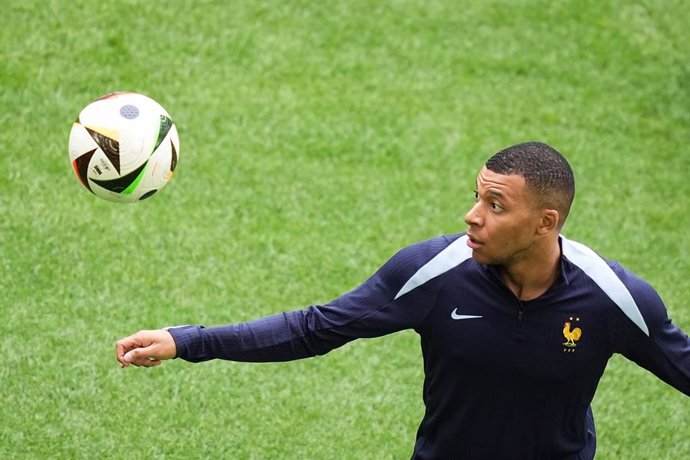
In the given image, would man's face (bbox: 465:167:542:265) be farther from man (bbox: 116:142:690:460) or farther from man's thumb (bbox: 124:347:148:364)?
man's thumb (bbox: 124:347:148:364)

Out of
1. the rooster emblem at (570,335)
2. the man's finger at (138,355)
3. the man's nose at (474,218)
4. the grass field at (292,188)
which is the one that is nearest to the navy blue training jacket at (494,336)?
the rooster emblem at (570,335)

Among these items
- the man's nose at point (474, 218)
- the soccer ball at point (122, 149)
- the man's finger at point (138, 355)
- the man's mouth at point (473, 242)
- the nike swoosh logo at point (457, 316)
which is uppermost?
the soccer ball at point (122, 149)

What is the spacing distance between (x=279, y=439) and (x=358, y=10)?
19.3ft

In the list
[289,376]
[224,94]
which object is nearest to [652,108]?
[224,94]

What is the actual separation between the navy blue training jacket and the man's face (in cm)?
17

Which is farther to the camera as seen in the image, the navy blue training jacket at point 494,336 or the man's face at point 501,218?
the navy blue training jacket at point 494,336

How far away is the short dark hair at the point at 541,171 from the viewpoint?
4.64m

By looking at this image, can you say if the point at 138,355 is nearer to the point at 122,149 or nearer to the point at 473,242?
the point at 473,242

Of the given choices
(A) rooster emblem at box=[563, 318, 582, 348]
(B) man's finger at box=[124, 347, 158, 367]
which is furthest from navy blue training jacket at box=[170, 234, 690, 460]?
(B) man's finger at box=[124, 347, 158, 367]

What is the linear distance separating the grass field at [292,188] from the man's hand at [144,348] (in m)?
2.37

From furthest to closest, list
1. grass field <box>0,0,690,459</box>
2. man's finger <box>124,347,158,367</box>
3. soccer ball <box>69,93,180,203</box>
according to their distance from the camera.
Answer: grass field <box>0,0,690,459</box>
soccer ball <box>69,93,180,203</box>
man's finger <box>124,347,158,367</box>

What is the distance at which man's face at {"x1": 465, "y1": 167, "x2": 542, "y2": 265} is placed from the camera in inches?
182

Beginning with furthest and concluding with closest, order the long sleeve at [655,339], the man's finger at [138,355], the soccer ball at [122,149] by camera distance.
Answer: the soccer ball at [122,149] → the long sleeve at [655,339] → the man's finger at [138,355]

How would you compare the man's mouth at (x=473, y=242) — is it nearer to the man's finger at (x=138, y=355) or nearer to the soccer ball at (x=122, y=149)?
the man's finger at (x=138, y=355)
